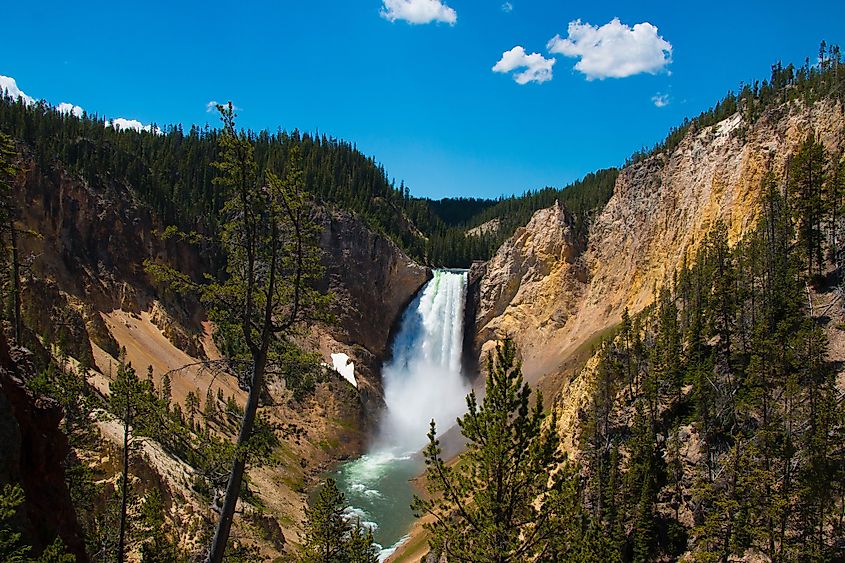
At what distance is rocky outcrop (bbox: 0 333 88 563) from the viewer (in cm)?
1188

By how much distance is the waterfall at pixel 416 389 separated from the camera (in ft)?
181

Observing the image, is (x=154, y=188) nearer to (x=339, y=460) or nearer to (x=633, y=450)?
(x=339, y=460)

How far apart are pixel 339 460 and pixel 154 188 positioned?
4493 centimetres

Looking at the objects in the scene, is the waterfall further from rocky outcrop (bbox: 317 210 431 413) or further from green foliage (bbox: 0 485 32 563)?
green foliage (bbox: 0 485 32 563)

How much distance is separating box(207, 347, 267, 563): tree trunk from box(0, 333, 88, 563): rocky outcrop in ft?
Answer: 17.1

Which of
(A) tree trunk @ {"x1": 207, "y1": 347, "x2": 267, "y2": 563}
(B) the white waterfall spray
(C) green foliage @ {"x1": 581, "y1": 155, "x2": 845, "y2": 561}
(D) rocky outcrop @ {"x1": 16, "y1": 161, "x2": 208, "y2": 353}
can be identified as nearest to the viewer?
(A) tree trunk @ {"x1": 207, "y1": 347, "x2": 267, "y2": 563}

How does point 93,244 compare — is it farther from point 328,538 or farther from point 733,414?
point 733,414

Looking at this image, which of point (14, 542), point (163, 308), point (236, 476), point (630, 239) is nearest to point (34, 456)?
point (14, 542)

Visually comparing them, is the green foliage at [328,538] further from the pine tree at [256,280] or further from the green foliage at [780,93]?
the green foliage at [780,93]

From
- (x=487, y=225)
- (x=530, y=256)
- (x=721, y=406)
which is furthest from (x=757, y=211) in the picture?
(x=487, y=225)

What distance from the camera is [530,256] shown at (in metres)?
72.8

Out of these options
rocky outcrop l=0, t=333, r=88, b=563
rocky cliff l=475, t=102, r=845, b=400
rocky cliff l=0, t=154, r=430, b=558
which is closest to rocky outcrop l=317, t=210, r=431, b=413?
rocky cliff l=0, t=154, r=430, b=558

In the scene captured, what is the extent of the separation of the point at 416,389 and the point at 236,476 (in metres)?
66.5

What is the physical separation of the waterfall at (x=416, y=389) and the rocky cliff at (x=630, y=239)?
15.9ft
